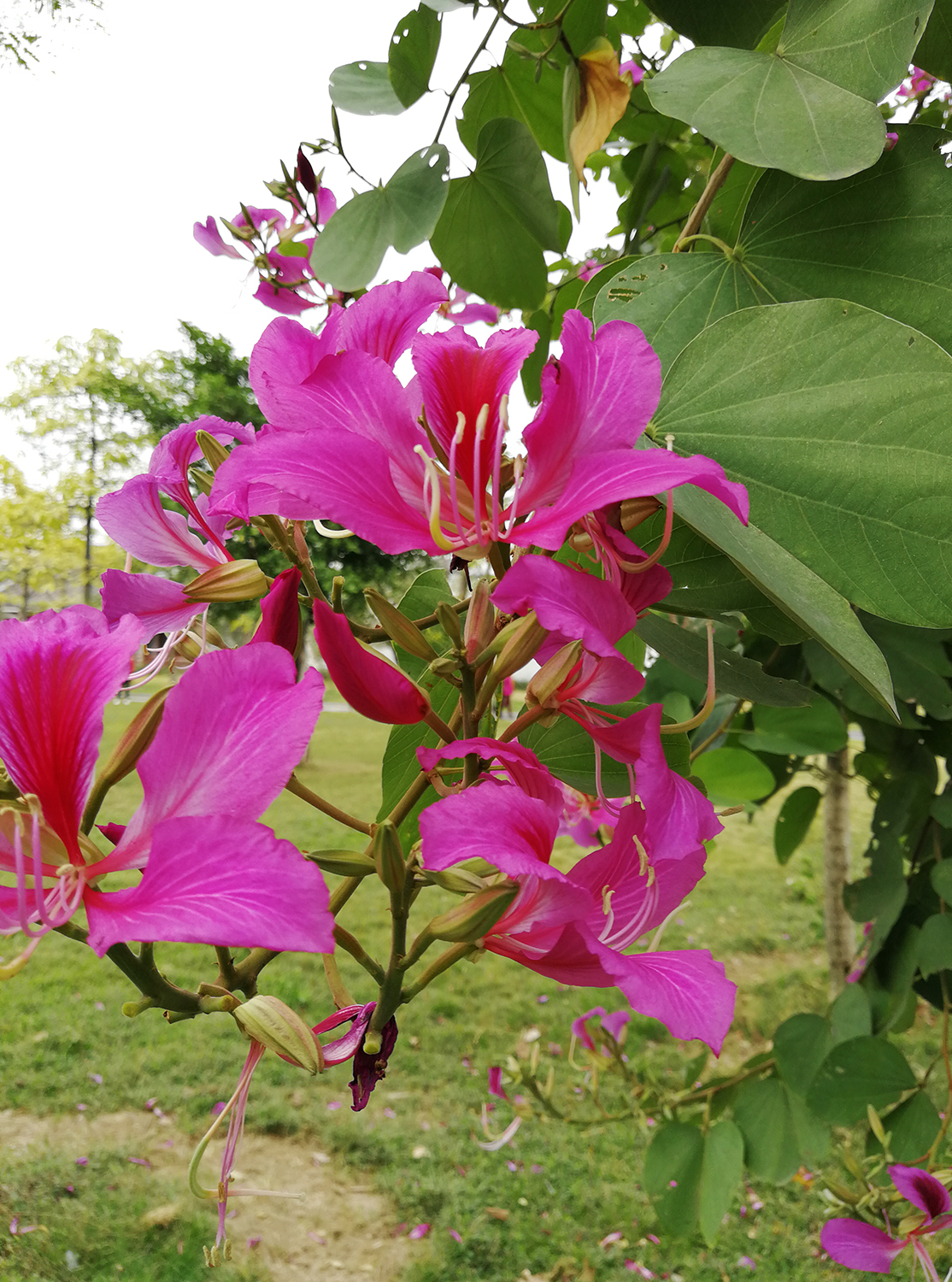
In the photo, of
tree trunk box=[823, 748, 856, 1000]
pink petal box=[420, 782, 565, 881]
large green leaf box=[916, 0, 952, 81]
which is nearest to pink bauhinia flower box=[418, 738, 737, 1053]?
pink petal box=[420, 782, 565, 881]

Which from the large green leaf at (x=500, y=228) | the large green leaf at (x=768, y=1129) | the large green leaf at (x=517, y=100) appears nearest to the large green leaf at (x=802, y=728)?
the large green leaf at (x=768, y=1129)

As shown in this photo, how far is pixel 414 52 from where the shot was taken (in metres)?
0.67

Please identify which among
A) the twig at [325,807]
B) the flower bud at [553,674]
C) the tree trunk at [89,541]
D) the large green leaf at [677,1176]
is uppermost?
the tree trunk at [89,541]

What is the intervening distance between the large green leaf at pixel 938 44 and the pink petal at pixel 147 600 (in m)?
0.59

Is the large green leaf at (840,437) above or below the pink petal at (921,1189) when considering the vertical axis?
above

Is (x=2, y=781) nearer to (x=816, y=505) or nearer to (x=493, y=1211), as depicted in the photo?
(x=816, y=505)

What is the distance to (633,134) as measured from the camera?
1.04 metres

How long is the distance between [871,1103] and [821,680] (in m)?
0.53

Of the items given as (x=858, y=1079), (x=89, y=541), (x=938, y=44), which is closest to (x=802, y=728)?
(x=858, y=1079)

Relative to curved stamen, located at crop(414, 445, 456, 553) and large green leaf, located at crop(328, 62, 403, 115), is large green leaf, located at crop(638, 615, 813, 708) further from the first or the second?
large green leaf, located at crop(328, 62, 403, 115)

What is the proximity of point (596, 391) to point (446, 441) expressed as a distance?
7 centimetres

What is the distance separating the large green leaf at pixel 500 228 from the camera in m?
0.77

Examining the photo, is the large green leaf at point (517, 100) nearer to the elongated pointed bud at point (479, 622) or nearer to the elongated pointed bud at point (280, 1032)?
the elongated pointed bud at point (479, 622)

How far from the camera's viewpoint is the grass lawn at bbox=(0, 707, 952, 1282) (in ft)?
7.03
